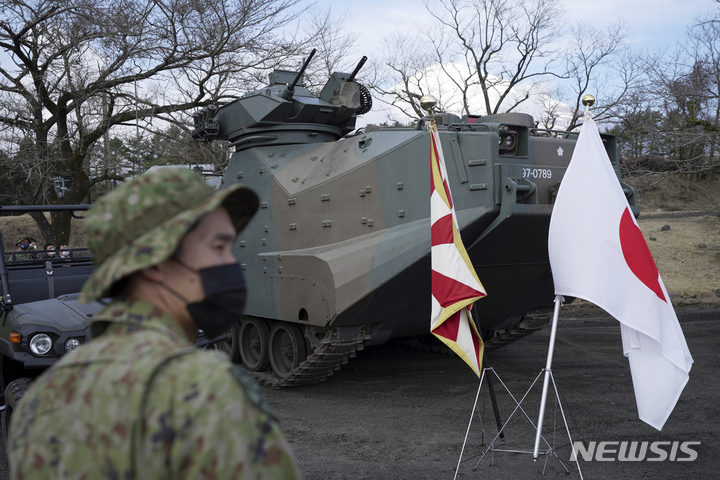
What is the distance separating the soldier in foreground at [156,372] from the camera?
3.76 feet

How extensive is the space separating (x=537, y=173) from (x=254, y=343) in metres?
4.28

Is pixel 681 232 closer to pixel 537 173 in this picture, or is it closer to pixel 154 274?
pixel 537 173

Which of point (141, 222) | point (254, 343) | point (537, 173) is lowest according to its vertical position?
point (254, 343)

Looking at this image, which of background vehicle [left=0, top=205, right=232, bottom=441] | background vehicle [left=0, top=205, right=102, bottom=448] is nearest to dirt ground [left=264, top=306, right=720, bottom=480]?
background vehicle [left=0, top=205, right=232, bottom=441]

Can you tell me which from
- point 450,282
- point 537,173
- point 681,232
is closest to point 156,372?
point 450,282

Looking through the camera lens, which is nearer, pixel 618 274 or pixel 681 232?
pixel 618 274

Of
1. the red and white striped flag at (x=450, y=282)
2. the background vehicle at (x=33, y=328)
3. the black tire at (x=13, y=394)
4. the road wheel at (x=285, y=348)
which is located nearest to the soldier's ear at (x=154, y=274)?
the background vehicle at (x=33, y=328)

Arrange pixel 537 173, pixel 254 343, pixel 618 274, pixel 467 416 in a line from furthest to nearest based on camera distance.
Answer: pixel 254 343
pixel 537 173
pixel 467 416
pixel 618 274

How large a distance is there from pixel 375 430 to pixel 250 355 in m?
3.48

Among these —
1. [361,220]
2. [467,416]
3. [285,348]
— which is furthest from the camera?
[285,348]

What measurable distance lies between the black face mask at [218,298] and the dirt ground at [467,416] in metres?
3.89

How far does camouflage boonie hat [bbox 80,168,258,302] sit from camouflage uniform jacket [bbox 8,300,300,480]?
111 mm

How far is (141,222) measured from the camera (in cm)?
131

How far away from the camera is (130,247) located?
1311 mm
